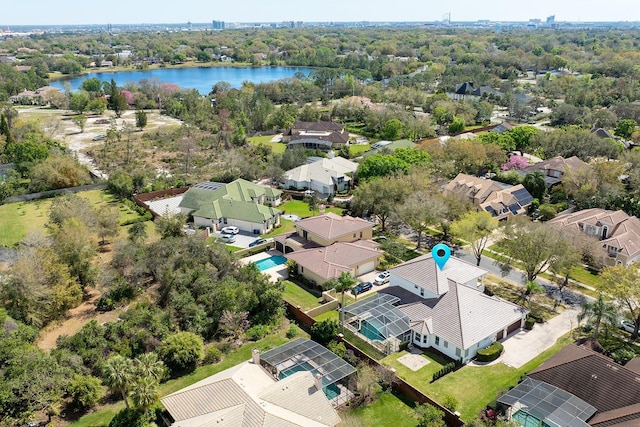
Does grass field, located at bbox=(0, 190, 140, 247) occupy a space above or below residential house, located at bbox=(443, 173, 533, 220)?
below

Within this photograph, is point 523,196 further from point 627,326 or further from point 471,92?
point 471,92

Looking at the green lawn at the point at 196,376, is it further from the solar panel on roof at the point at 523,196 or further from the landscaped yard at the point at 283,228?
the solar panel on roof at the point at 523,196

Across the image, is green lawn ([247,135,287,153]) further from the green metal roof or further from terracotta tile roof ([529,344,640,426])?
terracotta tile roof ([529,344,640,426])

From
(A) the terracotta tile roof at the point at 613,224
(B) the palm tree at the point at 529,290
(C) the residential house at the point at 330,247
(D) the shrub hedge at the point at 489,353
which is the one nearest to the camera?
(D) the shrub hedge at the point at 489,353

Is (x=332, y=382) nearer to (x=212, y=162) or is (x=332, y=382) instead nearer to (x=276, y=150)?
(x=212, y=162)

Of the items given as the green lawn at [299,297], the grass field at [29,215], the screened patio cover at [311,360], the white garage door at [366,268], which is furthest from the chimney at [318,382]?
the grass field at [29,215]

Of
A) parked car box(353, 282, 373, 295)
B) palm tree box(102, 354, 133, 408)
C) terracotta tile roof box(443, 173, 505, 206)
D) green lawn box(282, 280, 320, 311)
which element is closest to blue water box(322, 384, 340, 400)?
green lawn box(282, 280, 320, 311)

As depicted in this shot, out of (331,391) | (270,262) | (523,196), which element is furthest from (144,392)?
(523,196)
